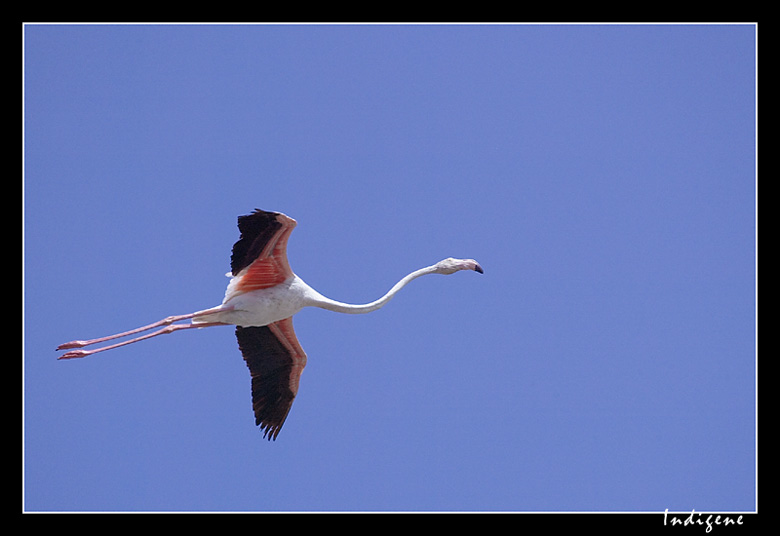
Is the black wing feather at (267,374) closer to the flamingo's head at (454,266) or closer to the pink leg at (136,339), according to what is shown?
the pink leg at (136,339)

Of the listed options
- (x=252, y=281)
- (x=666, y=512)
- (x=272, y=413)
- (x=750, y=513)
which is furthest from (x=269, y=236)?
(x=750, y=513)

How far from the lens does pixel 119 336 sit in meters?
13.9

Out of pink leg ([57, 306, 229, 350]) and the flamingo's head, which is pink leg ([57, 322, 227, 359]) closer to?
pink leg ([57, 306, 229, 350])

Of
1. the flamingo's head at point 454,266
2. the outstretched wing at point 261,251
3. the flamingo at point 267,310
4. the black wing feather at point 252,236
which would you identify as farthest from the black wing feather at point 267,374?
the flamingo's head at point 454,266

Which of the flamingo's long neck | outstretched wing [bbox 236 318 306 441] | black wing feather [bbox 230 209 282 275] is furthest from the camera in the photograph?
outstretched wing [bbox 236 318 306 441]

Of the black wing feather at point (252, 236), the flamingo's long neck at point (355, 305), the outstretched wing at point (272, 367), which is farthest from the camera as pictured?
the outstretched wing at point (272, 367)

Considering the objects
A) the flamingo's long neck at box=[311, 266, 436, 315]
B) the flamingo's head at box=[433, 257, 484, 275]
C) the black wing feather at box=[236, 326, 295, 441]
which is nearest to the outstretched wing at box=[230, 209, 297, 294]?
the flamingo's long neck at box=[311, 266, 436, 315]

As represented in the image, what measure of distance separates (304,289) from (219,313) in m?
1.35

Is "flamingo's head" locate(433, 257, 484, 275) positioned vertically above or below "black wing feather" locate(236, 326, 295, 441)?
above

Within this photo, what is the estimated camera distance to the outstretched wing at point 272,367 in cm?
1508

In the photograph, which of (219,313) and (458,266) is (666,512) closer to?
(458,266)

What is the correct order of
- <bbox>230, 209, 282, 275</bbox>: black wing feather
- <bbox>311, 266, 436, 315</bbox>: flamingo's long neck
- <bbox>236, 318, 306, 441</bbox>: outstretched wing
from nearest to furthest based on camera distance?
<bbox>230, 209, 282, 275</bbox>: black wing feather → <bbox>311, 266, 436, 315</bbox>: flamingo's long neck → <bbox>236, 318, 306, 441</bbox>: outstretched wing

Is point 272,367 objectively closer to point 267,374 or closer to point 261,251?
point 267,374

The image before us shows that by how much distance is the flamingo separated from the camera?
44.3ft
